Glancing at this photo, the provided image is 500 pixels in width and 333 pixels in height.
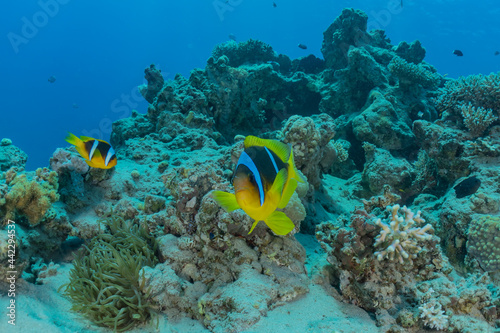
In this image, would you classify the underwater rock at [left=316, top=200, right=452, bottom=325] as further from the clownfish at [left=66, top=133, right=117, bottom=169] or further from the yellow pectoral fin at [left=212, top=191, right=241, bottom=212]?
the clownfish at [left=66, top=133, right=117, bottom=169]

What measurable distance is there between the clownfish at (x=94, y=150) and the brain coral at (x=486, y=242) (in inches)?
196

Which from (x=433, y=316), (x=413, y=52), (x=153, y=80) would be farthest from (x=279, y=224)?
(x=413, y=52)

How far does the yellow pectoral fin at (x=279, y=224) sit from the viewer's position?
4.98ft

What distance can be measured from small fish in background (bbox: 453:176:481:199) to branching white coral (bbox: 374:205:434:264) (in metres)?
2.13

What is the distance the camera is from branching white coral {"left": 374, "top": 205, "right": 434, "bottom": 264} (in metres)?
2.68

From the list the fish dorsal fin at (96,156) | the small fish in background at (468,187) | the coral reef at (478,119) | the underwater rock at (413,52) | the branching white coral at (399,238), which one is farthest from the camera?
the underwater rock at (413,52)

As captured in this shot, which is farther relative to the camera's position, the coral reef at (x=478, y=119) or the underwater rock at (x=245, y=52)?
the underwater rock at (x=245, y=52)

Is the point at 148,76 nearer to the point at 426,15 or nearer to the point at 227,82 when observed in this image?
the point at 227,82

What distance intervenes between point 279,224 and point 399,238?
1863mm

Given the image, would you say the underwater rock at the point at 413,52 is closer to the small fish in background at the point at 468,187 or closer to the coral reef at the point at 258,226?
the coral reef at the point at 258,226

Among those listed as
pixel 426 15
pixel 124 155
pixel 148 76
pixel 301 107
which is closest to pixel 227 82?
pixel 148 76

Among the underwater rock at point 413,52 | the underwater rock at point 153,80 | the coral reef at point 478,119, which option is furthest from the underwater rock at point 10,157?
the underwater rock at point 413,52

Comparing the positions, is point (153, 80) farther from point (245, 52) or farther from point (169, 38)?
point (169, 38)

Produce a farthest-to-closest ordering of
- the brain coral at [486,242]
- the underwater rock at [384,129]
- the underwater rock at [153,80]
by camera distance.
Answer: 1. the underwater rock at [153,80]
2. the underwater rock at [384,129]
3. the brain coral at [486,242]
